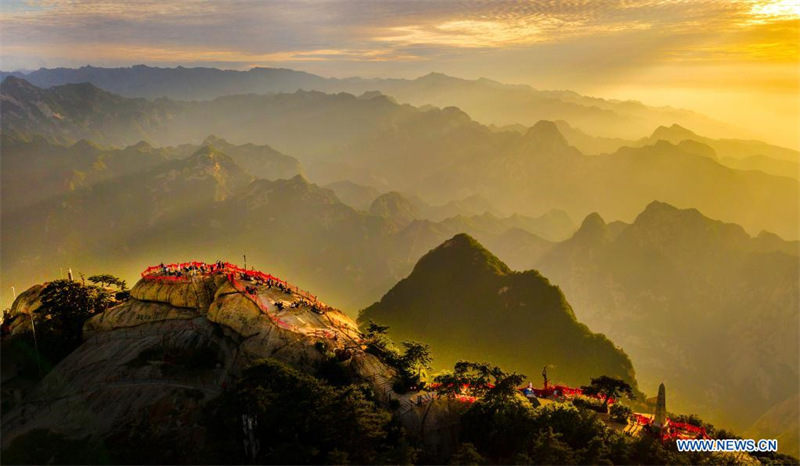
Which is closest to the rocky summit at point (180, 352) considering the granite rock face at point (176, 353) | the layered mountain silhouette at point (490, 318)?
the granite rock face at point (176, 353)

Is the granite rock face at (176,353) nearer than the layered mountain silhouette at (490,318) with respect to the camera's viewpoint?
Yes

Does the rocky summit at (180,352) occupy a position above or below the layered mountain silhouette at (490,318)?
above

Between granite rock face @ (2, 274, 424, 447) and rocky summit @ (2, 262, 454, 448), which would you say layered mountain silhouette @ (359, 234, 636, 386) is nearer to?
rocky summit @ (2, 262, 454, 448)

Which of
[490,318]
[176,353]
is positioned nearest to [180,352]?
[176,353]

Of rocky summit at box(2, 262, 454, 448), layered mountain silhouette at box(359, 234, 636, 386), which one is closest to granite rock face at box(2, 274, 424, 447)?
rocky summit at box(2, 262, 454, 448)

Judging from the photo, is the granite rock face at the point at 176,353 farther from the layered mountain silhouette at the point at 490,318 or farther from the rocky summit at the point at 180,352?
the layered mountain silhouette at the point at 490,318

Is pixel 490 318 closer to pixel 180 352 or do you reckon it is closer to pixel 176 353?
pixel 180 352

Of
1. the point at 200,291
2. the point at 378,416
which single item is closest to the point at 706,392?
the point at 378,416
